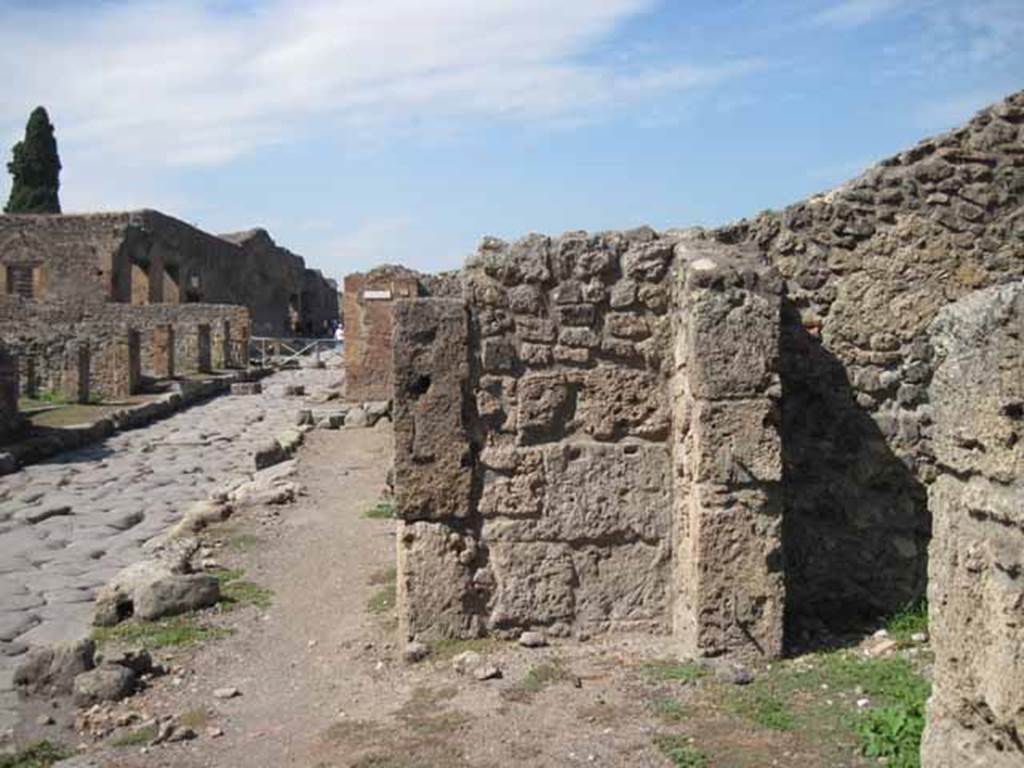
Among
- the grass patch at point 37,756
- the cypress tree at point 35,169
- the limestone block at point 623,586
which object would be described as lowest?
the grass patch at point 37,756

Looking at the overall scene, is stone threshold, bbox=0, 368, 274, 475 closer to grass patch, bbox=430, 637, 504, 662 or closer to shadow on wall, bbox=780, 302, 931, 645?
grass patch, bbox=430, 637, 504, 662

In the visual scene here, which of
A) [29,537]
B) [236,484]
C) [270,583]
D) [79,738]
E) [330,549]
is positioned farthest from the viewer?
[236,484]

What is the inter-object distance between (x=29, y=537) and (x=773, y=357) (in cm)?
769

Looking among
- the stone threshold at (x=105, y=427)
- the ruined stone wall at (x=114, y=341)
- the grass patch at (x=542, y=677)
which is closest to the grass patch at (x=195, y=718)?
the grass patch at (x=542, y=677)

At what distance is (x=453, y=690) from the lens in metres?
5.15

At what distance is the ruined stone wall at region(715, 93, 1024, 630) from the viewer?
5953mm

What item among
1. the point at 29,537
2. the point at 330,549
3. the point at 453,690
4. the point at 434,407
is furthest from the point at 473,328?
the point at 29,537

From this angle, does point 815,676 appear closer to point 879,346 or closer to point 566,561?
point 566,561

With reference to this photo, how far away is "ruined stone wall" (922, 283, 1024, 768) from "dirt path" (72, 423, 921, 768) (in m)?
1.60

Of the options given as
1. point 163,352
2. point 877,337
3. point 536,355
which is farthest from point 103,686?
point 163,352

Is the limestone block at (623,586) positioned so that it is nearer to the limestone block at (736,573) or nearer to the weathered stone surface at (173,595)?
the limestone block at (736,573)

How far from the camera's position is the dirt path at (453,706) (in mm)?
4391

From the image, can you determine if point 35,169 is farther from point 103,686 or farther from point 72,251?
point 103,686

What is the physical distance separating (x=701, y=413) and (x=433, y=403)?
1434 millimetres
